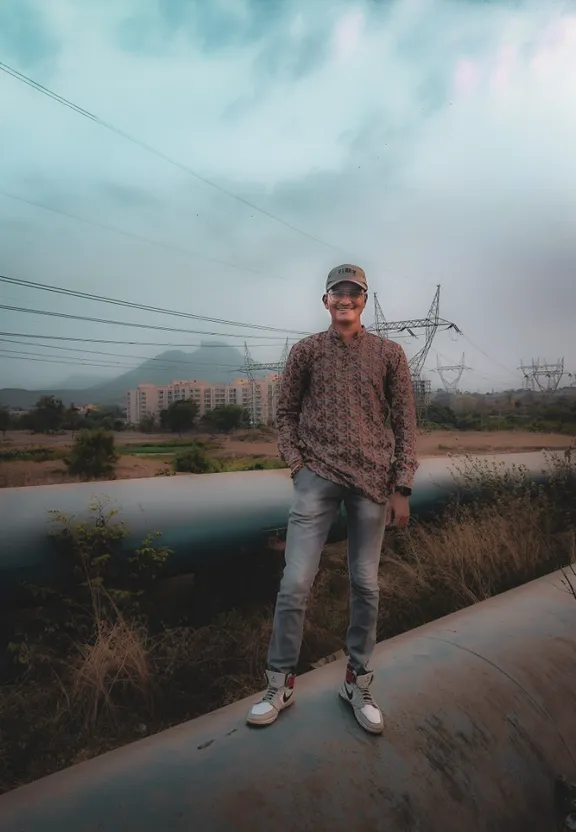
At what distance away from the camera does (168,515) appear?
9.47 feet

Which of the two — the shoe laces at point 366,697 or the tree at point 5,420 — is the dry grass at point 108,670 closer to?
A: the tree at point 5,420

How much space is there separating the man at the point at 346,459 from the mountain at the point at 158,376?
129cm

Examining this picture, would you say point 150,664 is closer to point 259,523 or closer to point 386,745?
point 259,523

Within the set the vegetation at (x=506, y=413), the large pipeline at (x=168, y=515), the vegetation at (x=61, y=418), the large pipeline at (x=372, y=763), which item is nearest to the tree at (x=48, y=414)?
the vegetation at (x=61, y=418)

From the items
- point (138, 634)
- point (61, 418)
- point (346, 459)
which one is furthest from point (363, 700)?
point (61, 418)

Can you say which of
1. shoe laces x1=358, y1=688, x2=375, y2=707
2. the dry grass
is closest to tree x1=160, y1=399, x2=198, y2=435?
the dry grass

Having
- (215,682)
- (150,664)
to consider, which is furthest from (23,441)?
(215,682)

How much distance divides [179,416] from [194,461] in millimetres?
260

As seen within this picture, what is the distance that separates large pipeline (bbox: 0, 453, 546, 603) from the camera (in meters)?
2.54

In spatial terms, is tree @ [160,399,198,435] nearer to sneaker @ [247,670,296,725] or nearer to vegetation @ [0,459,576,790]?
vegetation @ [0,459,576,790]

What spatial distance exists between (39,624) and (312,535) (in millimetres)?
1443

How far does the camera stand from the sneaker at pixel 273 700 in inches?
65.1

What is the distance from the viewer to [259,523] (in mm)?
3127

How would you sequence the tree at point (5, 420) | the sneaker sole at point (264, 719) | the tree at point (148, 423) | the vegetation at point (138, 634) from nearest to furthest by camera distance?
1. the sneaker sole at point (264, 719)
2. the vegetation at point (138, 634)
3. the tree at point (5, 420)
4. the tree at point (148, 423)
